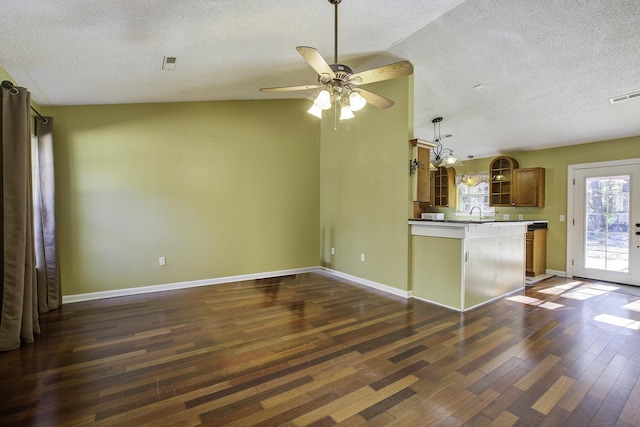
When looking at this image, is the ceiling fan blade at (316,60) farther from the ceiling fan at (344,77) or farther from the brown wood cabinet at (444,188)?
the brown wood cabinet at (444,188)

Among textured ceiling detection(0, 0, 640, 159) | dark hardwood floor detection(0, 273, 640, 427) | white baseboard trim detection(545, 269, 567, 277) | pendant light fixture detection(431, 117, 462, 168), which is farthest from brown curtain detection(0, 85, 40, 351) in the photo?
white baseboard trim detection(545, 269, 567, 277)

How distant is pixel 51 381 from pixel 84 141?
3144 mm

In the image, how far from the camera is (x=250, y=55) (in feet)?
10.7

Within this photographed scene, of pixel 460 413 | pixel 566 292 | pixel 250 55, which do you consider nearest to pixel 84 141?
pixel 250 55

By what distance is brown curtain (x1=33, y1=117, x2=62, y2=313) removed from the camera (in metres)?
3.52

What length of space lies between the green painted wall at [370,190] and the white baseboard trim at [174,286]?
0.84m

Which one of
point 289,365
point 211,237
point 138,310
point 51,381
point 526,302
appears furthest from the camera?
point 211,237

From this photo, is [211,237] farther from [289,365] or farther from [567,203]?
[567,203]

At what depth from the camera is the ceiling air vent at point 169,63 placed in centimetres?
310

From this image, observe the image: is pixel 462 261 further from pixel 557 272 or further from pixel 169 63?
pixel 169 63

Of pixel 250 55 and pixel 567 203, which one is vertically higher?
pixel 250 55

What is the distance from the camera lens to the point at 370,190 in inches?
186

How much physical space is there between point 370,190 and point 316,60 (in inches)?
111

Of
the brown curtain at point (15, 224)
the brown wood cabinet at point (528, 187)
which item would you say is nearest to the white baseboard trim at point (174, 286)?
the brown curtain at point (15, 224)
